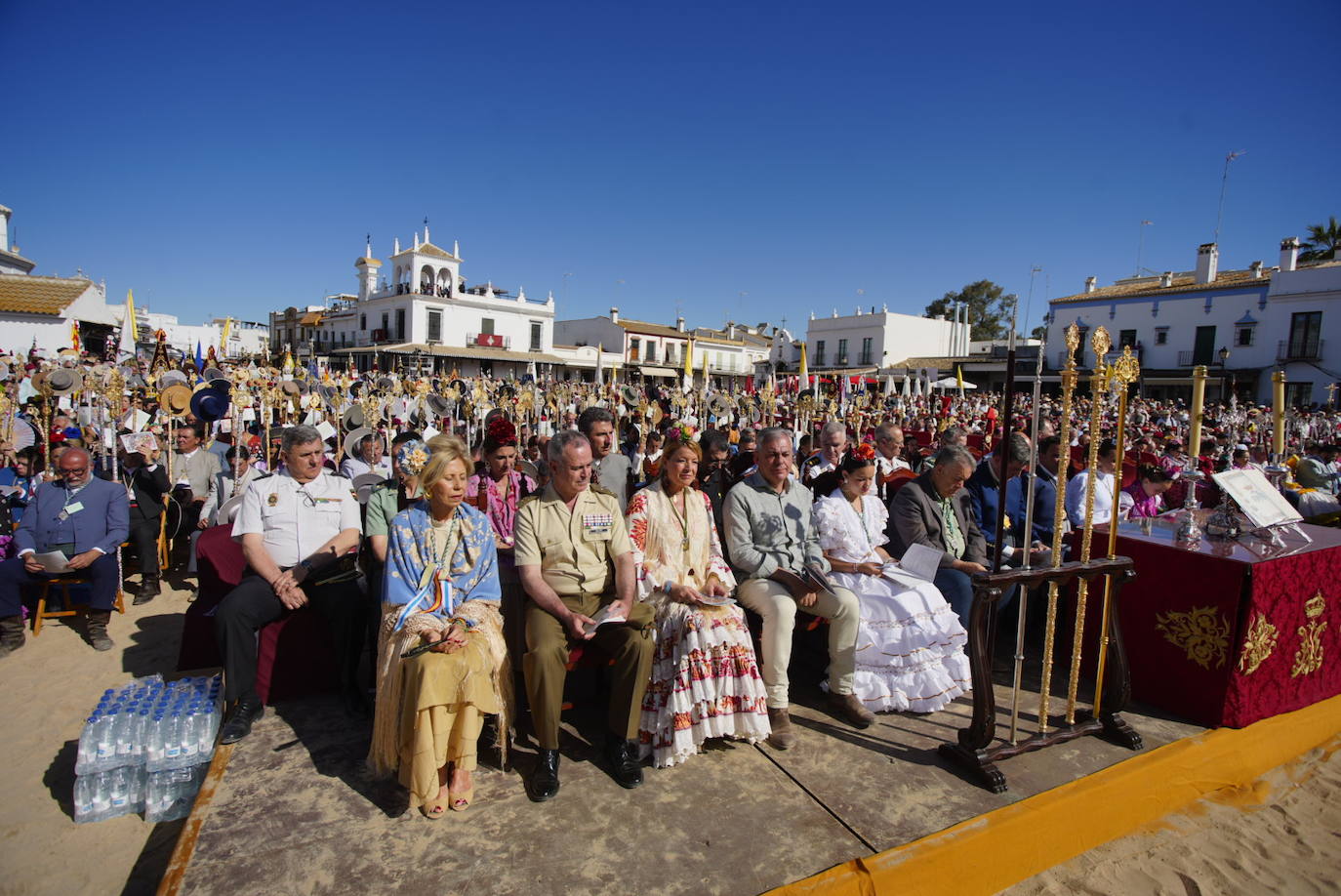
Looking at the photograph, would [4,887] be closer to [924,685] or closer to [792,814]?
[792,814]

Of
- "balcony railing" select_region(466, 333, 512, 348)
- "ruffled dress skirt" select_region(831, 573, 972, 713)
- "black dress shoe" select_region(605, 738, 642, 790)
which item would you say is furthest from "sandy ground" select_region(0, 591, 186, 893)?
"balcony railing" select_region(466, 333, 512, 348)

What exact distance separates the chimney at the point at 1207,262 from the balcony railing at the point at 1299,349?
5.13 metres

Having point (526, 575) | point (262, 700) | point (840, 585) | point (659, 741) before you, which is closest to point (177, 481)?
point (262, 700)

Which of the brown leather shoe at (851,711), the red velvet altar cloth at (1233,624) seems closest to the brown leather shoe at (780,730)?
the brown leather shoe at (851,711)

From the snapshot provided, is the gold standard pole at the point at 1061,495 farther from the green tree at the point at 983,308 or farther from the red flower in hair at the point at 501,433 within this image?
the green tree at the point at 983,308

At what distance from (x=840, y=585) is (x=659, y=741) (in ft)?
3.81

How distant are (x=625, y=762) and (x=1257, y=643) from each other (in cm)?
288

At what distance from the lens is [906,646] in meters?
3.24

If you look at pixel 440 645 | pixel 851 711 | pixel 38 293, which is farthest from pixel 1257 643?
pixel 38 293

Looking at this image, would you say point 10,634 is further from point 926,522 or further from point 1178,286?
point 1178,286

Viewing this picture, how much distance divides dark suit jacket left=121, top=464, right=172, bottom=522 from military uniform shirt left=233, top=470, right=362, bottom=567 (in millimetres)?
2582

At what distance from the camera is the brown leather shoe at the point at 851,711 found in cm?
309

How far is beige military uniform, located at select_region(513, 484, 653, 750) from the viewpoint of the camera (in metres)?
2.62

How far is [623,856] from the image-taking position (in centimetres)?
222
